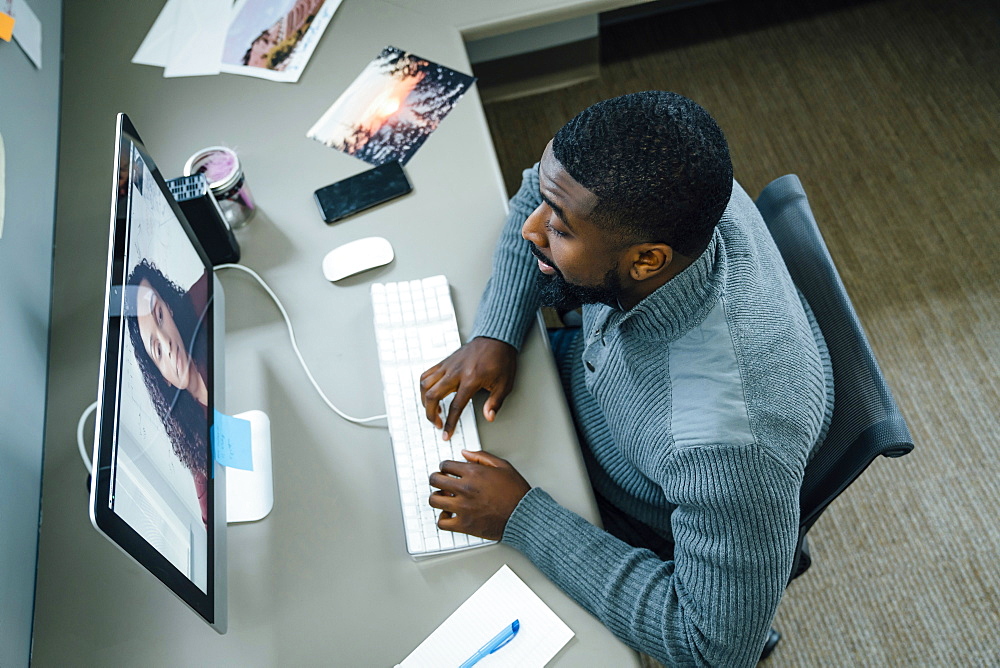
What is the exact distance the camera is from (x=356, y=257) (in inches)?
46.0

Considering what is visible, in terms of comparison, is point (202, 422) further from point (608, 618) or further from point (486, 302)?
point (608, 618)

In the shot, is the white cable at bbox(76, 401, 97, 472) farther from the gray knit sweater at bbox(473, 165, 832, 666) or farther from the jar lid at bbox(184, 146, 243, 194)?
the gray knit sweater at bbox(473, 165, 832, 666)

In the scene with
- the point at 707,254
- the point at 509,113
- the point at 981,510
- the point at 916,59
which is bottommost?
the point at 981,510

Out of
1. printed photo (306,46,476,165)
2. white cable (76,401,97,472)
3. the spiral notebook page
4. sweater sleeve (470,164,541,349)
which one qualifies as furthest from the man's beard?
white cable (76,401,97,472)

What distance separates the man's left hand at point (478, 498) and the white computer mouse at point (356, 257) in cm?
37

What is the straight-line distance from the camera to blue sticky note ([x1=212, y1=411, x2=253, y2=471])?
947 millimetres

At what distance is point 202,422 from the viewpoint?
92cm

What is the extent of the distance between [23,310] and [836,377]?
111 cm

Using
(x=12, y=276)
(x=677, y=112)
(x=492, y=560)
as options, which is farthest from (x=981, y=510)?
(x=12, y=276)

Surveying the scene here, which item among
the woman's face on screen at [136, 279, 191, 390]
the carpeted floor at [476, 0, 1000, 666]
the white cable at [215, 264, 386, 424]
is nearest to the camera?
the woman's face on screen at [136, 279, 191, 390]

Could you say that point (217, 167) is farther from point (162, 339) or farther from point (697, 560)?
point (697, 560)

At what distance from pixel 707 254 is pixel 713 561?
329mm

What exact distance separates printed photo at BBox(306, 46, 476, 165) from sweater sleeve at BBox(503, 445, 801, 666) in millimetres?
672

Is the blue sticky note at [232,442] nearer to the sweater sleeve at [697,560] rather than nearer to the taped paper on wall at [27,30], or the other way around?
the sweater sleeve at [697,560]
